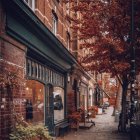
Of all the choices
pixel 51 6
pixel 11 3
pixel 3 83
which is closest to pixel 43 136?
pixel 3 83

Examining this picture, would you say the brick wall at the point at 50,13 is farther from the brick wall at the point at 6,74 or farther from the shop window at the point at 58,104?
the brick wall at the point at 6,74

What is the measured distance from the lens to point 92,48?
22.5 metres

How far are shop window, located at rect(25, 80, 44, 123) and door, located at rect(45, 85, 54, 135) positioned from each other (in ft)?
2.94

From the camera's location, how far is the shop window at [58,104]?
2030 centimetres

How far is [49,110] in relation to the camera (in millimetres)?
18328

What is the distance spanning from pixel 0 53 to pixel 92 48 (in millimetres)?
12605

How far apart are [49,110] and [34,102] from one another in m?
3.15

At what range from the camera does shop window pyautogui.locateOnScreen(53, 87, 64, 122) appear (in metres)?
20.3

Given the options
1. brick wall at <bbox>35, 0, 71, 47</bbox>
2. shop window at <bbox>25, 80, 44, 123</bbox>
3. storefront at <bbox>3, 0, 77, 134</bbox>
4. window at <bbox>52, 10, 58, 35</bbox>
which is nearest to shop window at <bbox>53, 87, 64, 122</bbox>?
storefront at <bbox>3, 0, 77, 134</bbox>

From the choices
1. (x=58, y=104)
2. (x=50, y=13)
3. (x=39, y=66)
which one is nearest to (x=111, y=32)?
(x=50, y=13)

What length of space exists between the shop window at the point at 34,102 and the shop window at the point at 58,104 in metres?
3.31

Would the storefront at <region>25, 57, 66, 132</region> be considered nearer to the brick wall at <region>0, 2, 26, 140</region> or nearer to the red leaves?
the brick wall at <region>0, 2, 26, 140</region>

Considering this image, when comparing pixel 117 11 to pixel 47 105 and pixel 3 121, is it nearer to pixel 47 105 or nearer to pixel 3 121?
pixel 47 105

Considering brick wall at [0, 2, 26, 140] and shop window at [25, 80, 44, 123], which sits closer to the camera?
brick wall at [0, 2, 26, 140]
